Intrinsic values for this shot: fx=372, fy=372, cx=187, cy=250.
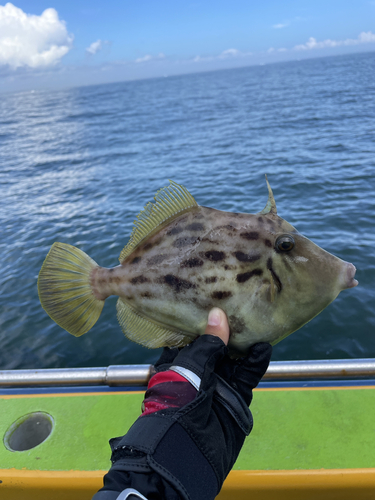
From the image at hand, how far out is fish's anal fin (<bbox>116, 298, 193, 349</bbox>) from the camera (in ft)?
6.37

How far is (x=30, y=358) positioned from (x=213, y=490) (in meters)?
5.03

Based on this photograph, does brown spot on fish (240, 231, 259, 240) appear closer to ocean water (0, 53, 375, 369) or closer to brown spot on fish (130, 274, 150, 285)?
brown spot on fish (130, 274, 150, 285)

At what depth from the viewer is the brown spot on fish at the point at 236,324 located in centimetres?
174

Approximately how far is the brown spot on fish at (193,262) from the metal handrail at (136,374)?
1702mm

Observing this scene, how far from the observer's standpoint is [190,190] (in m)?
12.2

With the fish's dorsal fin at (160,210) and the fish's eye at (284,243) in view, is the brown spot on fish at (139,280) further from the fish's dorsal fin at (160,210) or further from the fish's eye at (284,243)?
the fish's eye at (284,243)

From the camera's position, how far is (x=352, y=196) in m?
10.4

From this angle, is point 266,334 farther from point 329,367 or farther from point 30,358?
point 30,358

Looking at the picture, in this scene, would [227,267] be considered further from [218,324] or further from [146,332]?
[146,332]

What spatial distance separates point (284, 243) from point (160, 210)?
2.24 ft

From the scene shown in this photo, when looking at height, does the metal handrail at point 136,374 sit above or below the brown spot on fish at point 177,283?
below

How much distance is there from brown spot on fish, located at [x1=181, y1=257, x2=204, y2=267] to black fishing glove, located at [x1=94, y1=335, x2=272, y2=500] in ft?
1.11

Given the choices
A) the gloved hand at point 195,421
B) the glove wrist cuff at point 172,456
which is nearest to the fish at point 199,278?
the gloved hand at point 195,421

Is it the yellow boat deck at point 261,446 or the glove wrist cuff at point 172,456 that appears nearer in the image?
the glove wrist cuff at point 172,456
